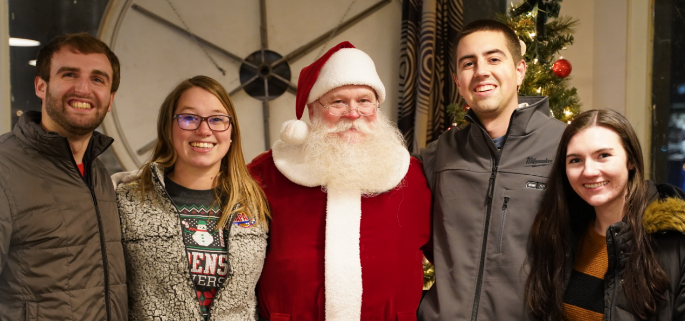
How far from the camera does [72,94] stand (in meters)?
1.58

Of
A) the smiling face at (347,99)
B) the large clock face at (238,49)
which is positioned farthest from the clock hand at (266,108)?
the smiling face at (347,99)

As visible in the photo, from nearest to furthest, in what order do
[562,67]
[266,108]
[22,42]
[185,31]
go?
[562,67]
[22,42]
[185,31]
[266,108]

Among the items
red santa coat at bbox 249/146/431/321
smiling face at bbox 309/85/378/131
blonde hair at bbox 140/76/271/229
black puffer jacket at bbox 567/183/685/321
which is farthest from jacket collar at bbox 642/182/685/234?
blonde hair at bbox 140/76/271/229

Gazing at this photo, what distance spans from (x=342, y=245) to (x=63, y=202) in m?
0.89

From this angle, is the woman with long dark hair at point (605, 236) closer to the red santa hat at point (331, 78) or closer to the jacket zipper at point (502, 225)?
the jacket zipper at point (502, 225)

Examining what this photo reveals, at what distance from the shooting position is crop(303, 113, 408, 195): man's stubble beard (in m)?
1.90

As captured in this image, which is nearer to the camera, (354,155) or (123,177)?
(123,177)

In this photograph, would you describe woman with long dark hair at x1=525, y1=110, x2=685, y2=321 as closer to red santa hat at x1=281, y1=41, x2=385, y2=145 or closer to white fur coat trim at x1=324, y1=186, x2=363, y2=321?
white fur coat trim at x1=324, y1=186, x2=363, y2=321

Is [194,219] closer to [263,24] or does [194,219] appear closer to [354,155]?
[354,155]

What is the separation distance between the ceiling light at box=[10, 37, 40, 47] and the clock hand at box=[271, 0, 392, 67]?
138 centimetres

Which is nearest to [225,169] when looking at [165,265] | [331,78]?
[165,265]

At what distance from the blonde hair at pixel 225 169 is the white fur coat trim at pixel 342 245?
0.16 m

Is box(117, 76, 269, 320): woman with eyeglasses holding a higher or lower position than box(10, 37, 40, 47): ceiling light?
lower

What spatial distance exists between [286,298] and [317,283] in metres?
0.13
